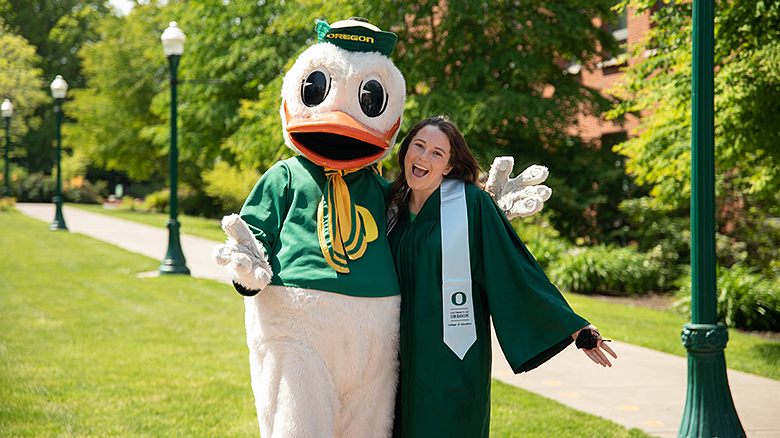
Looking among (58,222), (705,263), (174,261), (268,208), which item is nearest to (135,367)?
(268,208)

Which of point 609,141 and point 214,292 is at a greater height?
point 609,141

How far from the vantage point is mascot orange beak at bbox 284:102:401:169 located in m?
3.00

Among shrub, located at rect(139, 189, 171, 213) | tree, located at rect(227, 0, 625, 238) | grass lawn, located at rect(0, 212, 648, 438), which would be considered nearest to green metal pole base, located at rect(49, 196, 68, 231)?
tree, located at rect(227, 0, 625, 238)

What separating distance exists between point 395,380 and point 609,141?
13.5 metres

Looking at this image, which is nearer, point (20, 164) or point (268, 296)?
point (268, 296)

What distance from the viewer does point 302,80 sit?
10.3ft

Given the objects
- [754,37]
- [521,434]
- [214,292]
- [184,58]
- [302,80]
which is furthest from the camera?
[184,58]

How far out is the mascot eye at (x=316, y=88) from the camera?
3115mm

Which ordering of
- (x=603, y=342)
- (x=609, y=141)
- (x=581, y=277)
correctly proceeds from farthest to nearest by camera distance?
1. (x=609, y=141)
2. (x=581, y=277)
3. (x=603, y=342)

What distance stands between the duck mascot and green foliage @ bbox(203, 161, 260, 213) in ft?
73.0

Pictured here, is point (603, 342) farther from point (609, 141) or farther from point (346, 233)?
point (609, 141)

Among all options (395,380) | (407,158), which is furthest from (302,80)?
(395,380)

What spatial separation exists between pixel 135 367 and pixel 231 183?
66.6 feet

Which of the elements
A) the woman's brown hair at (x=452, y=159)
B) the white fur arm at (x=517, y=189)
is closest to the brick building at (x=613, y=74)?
the white fur arm at (x=517, y=189)
